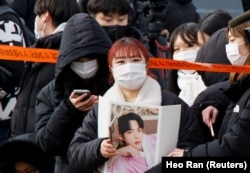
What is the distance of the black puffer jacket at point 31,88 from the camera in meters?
6.91

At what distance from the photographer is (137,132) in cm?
541

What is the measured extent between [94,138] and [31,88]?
133 cm

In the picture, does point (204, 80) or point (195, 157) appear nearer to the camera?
point (195, 157)

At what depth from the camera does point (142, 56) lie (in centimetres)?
571

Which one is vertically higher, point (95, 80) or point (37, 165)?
point (95, 80)

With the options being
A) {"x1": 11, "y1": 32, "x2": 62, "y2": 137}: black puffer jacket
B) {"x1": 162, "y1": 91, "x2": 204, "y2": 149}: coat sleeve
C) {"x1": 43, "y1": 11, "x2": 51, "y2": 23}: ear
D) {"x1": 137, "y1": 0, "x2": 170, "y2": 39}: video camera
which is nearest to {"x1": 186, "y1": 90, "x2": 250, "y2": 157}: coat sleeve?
{"x1": 162, "y1": 91, "x2": 204, "y2": 149}: coat sleeve

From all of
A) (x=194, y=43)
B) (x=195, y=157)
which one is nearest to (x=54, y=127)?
(x=195, y=157)

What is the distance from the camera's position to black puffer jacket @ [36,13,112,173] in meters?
6.07

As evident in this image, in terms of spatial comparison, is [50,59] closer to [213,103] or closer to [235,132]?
[213,103]

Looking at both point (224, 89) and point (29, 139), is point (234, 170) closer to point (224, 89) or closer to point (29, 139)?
point (224, 89)

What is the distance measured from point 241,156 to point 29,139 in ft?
5.47

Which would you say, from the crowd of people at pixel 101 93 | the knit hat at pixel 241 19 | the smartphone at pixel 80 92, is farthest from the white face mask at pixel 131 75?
the knit hat at pixel 241 19

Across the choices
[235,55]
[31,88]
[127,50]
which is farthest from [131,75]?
[31,88]

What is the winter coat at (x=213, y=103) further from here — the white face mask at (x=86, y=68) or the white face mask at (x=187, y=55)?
the white face mask at (x=187, y=55)
